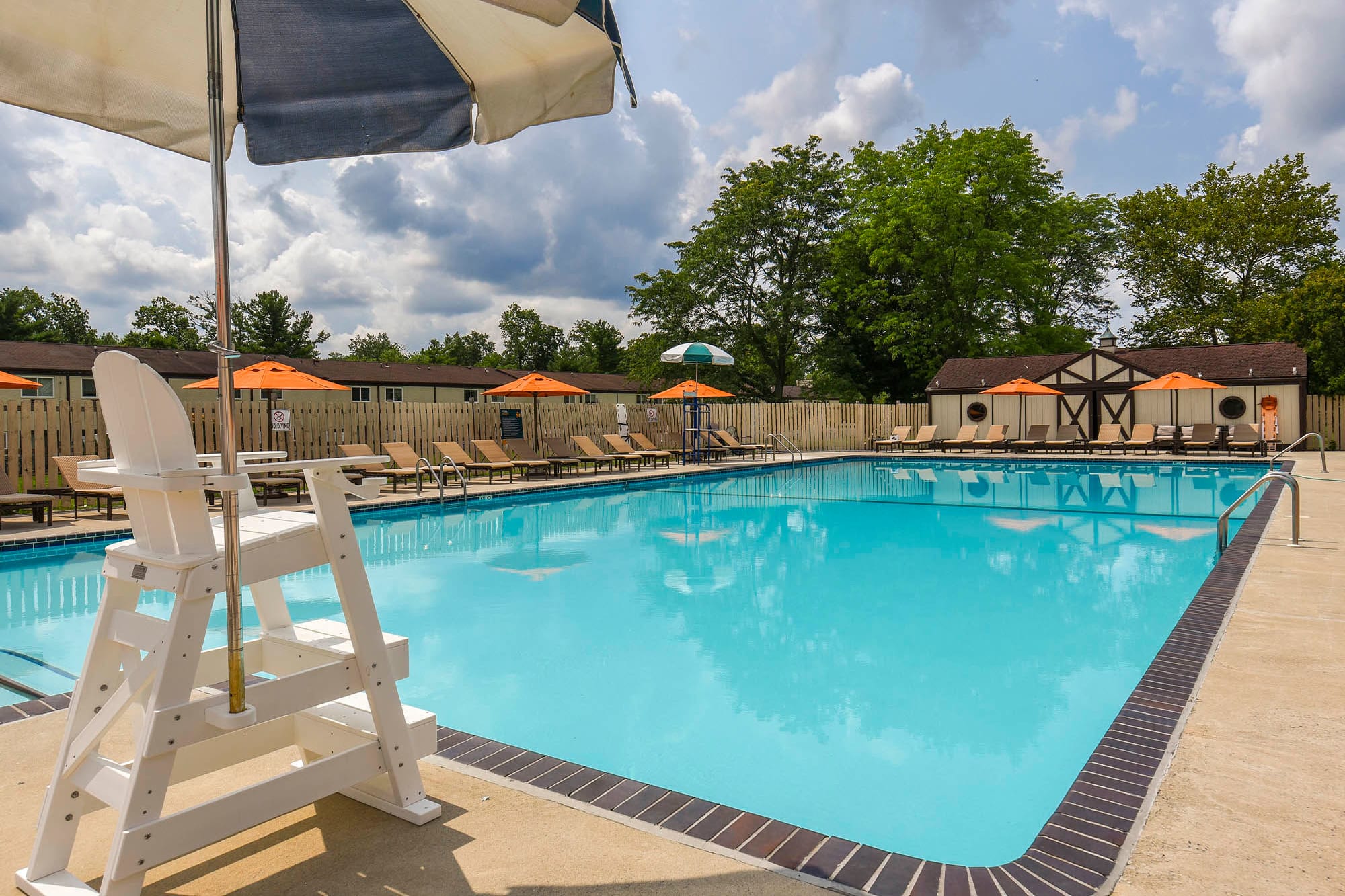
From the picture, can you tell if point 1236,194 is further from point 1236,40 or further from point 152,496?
point 152,496

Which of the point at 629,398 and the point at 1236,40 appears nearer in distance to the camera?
the point at 1236,40

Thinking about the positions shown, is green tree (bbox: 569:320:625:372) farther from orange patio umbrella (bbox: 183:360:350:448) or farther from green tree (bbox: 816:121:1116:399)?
orange patio umbrella (bbox: 183:360:350:448)

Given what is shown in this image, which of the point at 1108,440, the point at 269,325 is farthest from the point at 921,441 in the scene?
the point at 269,325

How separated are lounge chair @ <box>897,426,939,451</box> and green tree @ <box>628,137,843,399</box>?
371 inches

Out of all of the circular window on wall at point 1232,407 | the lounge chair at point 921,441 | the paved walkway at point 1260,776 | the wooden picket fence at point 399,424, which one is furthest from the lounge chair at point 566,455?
the circular window on wall at point 1232,407

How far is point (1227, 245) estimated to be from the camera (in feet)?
106

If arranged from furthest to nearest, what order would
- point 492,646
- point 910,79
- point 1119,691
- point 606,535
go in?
point 910,79
point 606,535
point 492,646
point 1119,691

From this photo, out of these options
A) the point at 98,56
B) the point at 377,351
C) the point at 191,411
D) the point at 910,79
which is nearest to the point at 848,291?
the point at 910,79

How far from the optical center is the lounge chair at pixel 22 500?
29.6 feet

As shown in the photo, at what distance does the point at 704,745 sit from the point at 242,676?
96.2 inches

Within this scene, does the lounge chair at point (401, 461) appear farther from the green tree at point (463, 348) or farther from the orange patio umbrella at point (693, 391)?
the green tree at point (463, 348)

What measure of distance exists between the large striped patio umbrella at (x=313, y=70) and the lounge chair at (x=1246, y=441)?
22007 mm

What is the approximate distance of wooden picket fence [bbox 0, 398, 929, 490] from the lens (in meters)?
11.2

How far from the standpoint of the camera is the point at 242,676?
6.18ft
